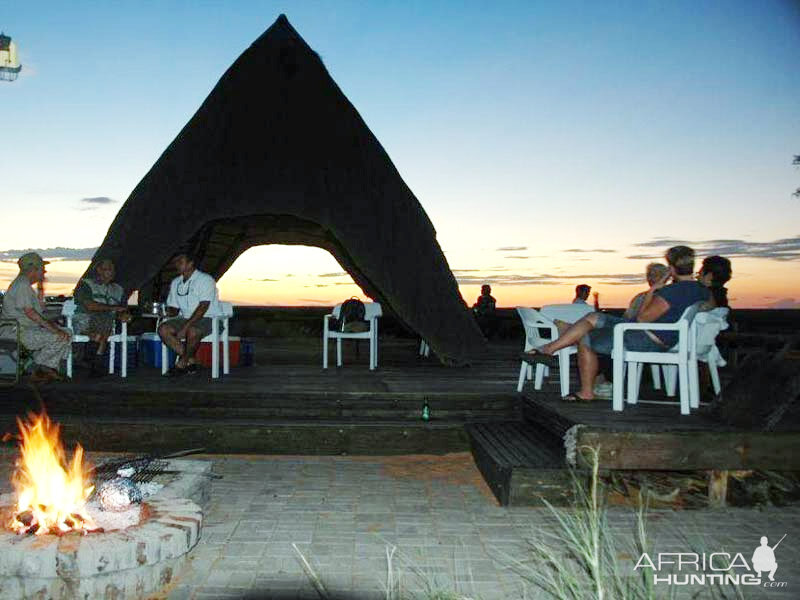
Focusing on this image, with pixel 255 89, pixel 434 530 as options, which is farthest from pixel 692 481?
pixel 255 89

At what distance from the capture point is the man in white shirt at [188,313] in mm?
7339

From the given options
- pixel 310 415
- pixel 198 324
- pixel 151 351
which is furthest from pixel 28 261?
pixel 310 415

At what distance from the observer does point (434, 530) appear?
4.16 meters

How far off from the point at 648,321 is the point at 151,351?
5997 millimetres

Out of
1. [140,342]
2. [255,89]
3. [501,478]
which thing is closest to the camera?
[501,478]

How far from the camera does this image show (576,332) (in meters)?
5.64

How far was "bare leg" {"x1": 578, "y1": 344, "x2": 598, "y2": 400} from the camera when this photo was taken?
18.9 ft

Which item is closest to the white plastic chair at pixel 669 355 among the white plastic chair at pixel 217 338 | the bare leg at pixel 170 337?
the white plastic chair at pixel 217 338

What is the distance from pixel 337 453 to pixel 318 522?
1.92 metres

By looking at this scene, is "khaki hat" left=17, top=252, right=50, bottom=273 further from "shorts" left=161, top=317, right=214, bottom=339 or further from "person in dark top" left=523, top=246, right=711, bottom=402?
"person in dark top" left=523, top=246, right=711, bottom=402

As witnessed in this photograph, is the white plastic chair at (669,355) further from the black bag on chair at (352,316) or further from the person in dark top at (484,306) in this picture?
the person in dark top at (484,306)

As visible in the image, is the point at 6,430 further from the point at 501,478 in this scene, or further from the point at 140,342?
the point at 501,478

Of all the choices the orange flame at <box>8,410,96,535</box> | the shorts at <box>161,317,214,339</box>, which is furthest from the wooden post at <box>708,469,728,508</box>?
the shorts at <box>161,317,214,339</box>

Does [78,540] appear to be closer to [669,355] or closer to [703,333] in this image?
[669,355]
